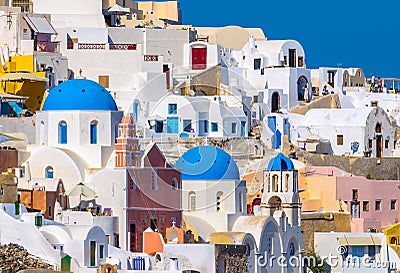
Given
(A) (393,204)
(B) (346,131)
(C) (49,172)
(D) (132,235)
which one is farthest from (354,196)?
(C) (49,172)

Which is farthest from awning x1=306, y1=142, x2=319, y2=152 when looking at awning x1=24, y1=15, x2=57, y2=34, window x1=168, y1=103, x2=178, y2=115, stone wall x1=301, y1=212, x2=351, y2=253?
awning x1=24, y1=15, x2=57, y2=34

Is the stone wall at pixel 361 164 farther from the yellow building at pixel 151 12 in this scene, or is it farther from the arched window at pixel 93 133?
the yellow building at pixel 151 12

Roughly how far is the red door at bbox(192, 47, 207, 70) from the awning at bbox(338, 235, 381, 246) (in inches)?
471

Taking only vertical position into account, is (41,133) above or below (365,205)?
above

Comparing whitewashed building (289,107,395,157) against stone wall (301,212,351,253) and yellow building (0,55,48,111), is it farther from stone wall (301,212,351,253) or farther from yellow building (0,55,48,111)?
yellow building (0,55,48,111)

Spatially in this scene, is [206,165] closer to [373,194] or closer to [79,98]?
[79,98]

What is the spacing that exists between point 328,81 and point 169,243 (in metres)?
23.4

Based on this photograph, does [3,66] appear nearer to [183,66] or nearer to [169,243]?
[183,66]

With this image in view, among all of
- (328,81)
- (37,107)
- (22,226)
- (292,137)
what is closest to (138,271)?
(22,226)

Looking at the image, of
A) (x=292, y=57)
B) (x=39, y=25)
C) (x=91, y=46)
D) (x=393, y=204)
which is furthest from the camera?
(x=292, y=57)

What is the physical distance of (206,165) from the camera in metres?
55.8

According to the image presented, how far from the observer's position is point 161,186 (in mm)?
55000

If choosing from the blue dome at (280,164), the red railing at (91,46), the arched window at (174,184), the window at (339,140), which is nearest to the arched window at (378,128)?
the window at (339,140)

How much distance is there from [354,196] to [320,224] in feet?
9.64
